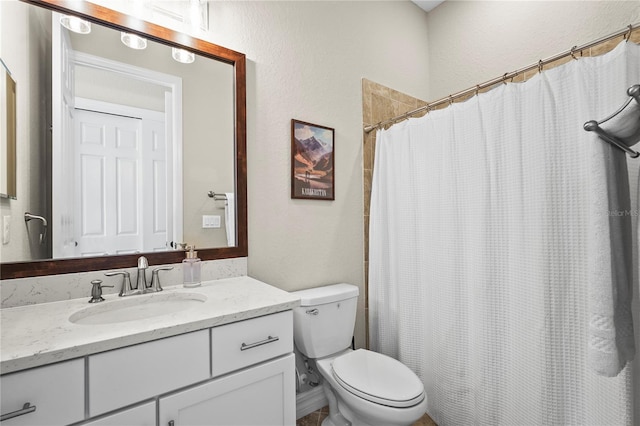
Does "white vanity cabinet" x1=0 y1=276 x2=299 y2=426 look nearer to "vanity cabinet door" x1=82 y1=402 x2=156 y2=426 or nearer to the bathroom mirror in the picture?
"vanity cabinet door" x1=82 y1=402 x2=156 y2=426

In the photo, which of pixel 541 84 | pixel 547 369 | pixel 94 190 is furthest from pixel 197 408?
pixel 541 84

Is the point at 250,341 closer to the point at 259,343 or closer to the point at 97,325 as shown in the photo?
the point at 259,343

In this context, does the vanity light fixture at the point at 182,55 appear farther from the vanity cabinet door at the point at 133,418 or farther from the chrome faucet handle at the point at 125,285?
the vanity cabinet door at the point at 133,418

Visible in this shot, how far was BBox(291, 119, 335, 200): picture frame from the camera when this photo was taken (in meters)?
1.79

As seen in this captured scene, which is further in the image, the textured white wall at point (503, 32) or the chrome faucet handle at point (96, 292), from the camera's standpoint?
the textured white wall at point (503, 32)

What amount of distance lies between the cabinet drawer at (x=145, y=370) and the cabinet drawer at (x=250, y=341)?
4 cm

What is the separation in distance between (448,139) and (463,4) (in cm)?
154

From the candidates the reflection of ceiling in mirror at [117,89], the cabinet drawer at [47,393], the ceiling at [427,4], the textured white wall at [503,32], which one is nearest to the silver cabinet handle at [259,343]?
the cabinet drawer at [47,393]

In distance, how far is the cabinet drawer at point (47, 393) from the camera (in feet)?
2.26

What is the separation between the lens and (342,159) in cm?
204

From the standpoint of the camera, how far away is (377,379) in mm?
1403

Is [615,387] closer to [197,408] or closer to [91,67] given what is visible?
[197,408]

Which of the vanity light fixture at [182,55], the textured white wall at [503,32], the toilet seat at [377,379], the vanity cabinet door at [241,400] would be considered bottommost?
the toilet seat at [377,379]

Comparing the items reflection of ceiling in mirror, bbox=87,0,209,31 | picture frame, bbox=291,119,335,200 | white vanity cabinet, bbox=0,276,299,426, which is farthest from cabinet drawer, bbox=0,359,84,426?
reflection of ceiling in mirror, bbox=87,0,209,31
